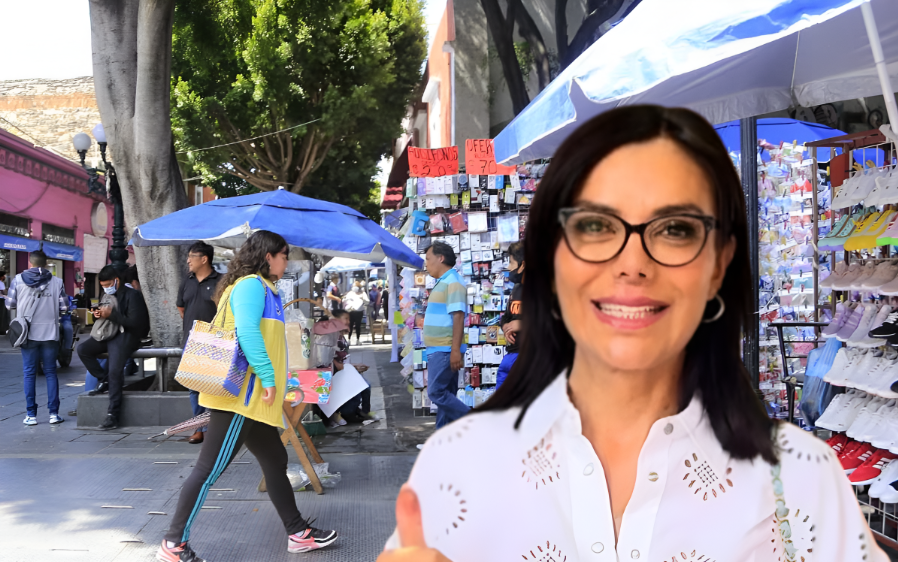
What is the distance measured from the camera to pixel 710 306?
139cm

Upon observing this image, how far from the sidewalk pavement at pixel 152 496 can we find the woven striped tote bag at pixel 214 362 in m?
1.14

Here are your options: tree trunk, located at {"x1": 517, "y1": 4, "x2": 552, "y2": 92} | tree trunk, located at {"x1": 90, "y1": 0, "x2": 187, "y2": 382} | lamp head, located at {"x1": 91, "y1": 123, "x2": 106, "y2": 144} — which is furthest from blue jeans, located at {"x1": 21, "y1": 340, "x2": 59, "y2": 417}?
tree trunk, located at {"x1": 517, "y1": 4, "x2": 552, "y2": 92}

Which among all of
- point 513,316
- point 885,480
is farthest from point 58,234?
point 885,480

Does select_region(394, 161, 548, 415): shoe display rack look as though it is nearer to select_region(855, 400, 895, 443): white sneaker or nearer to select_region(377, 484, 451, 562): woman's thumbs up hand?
select_region(855, 400, 895, 443): white sneaker

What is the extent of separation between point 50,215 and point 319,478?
20.4 meters

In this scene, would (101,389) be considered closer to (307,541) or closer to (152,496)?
(152,496)

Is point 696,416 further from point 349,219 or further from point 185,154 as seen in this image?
point 185,154

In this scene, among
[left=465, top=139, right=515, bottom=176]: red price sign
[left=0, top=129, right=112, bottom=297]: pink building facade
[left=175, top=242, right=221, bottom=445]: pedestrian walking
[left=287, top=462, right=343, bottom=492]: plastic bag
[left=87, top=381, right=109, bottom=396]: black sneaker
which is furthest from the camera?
[left=0, top=129, right=112, bottom=297]: pink building facade

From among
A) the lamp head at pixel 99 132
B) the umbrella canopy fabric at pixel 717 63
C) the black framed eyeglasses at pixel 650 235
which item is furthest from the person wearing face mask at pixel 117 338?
the black framed eyeglasses at pixel 650 235

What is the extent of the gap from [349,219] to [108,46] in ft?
13.9

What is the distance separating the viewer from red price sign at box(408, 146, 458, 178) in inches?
366

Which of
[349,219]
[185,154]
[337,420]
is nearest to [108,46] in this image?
[349,219]

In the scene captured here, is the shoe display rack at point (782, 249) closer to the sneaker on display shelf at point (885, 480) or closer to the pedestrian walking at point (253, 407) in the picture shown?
the sneaker on display shelf at point (885, 480)

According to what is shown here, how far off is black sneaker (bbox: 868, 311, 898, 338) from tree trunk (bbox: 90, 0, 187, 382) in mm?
7723
